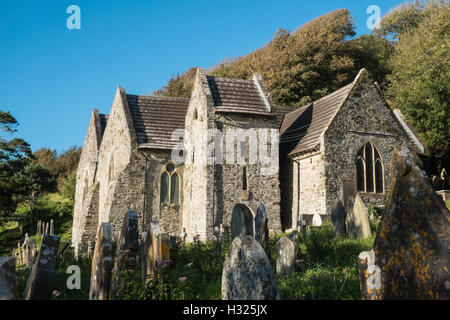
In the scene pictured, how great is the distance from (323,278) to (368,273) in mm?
3818

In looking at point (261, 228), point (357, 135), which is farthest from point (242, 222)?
point (357, 135)

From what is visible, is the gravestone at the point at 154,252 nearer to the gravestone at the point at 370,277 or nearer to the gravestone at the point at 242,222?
the gravestone at the point at 370,277

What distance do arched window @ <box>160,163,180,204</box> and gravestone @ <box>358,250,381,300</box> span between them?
18722mm

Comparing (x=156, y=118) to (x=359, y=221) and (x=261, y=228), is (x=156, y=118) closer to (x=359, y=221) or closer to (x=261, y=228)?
(x=261, y=228)

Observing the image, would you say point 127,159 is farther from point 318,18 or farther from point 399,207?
point 318,18

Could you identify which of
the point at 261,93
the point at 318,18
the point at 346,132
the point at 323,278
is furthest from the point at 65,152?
the point at 323,278

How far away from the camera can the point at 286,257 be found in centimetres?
984

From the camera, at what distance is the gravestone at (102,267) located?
281 inches

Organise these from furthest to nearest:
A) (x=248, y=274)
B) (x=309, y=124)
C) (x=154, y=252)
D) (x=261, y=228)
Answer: (x=309, y=124)
(x=261, y=228)
(x=154, y=252)
(x=248, y=274)

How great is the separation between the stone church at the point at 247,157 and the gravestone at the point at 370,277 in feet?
45.7

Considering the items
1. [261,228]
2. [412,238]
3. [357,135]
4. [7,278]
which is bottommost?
[7,278]

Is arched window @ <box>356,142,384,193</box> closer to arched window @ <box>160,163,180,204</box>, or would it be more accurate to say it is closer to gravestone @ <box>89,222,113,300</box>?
arched window @ <box>160,163,180,204</box>

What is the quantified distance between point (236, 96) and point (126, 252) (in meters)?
15.7

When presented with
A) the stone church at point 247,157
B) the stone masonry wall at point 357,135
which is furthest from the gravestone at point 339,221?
the stone masonry wall at point 357,135
